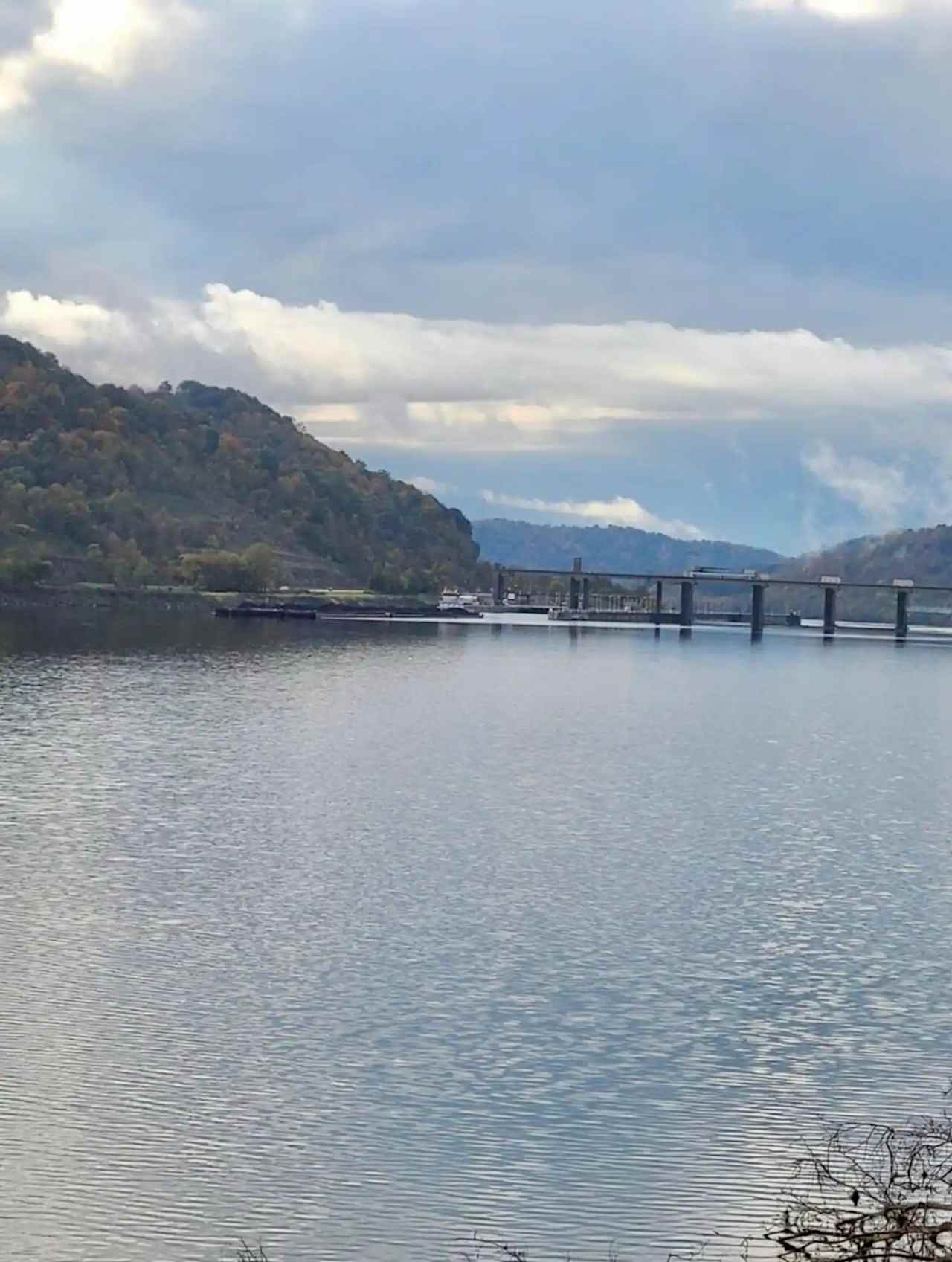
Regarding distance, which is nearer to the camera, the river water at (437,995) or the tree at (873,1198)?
the tree at (873,1198)

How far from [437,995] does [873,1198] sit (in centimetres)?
1317

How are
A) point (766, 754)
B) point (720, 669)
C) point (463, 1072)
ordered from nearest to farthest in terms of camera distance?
1. point (463, 1072)
2. point (766, 754)
3. point (720, 669)

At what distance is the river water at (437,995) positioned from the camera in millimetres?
25578

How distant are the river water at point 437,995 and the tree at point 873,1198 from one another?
66 cm

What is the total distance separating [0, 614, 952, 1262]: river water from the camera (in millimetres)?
25578

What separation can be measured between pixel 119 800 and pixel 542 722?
4862 centimetres

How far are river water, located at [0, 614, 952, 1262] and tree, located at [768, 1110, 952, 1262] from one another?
→ 2.16 feet

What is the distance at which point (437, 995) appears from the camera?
3644 cm

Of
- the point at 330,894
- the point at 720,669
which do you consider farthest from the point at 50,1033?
the point at 720,669

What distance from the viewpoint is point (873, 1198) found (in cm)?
2461

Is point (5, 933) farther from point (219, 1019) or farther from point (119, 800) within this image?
point (119, 800)

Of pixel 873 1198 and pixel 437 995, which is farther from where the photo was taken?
pixel 437 995

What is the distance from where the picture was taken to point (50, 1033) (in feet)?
106

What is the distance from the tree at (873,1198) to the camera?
65.1 feet
